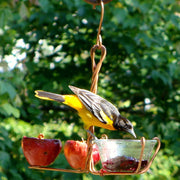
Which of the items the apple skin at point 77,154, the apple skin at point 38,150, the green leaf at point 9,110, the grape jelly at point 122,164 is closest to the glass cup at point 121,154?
the grape jelly at point 122,164

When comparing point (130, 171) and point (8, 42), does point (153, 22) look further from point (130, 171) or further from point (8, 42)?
point (130, 171)

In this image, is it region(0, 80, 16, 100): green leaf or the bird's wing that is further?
region(0, 80, 16, 100): green leaf

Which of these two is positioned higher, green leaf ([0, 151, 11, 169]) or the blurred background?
the blurred background

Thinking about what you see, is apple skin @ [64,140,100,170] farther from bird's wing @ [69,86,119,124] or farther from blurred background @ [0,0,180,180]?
blurred background @ [0,0,180,180]

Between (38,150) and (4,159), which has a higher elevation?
(38,150)

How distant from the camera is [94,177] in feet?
12.3

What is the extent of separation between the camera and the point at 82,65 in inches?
178

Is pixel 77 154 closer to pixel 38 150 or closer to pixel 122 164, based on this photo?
pixel 38 150

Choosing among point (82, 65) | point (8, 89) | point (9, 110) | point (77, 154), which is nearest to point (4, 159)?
point (9, 110)

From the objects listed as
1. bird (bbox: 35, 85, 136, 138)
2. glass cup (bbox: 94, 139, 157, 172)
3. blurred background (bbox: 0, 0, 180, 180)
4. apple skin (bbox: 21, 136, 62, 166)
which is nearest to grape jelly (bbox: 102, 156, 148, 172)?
glass cup (bbox: 94, 139, 157, 172)

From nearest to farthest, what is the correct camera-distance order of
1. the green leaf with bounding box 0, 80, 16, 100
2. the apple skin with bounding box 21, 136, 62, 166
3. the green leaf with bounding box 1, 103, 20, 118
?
1. the apple skin with bounding box 21, 136, 62, 166
2. the green leaf with bounding box 0, 80, 16, 100
3. the green leaf with bounding box 1, 103, 20, 118

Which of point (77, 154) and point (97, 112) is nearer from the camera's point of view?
point (97, 112)

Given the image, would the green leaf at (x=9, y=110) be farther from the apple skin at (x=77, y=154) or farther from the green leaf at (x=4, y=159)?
the apple skin at (x=77, y=154)

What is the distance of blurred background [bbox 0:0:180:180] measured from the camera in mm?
4227
